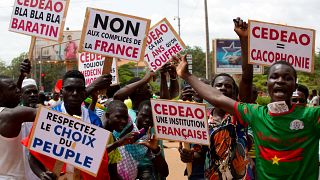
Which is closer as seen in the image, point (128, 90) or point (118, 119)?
point (118, 119)

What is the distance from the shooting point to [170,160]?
1312 centimetres

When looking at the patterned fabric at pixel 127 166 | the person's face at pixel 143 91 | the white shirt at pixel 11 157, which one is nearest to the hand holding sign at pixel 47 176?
the white shirt at pixel 11 157

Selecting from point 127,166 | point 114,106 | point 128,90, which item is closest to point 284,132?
point 127,166

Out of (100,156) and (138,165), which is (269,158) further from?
(138,165)

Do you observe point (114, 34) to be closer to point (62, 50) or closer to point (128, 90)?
point (128, 90)

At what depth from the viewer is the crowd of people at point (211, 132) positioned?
3750 millimetres

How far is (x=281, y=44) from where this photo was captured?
5.23 metres

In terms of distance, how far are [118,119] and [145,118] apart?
1.37 feet

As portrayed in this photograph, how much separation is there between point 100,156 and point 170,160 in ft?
29.6

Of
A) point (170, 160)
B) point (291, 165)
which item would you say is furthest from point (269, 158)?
point (170, 160)

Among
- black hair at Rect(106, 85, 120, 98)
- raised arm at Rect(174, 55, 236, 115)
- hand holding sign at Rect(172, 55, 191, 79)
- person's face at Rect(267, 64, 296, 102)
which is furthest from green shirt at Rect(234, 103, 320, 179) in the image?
black hair at Rect(106, 85, 120, 98)

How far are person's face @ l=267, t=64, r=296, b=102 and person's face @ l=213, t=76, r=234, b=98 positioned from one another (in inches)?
38.8

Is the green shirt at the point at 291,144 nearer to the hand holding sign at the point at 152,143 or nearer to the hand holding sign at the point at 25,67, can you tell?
the hand holding sign at the point at 152,143

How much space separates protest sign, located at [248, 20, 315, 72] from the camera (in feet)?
16.7
